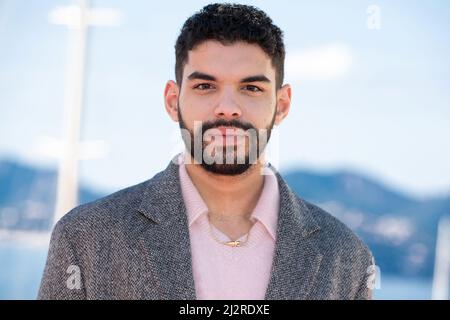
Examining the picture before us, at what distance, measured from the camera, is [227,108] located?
352 cm

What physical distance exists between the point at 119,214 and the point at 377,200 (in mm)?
45954

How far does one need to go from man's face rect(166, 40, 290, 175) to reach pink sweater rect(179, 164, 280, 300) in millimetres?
204

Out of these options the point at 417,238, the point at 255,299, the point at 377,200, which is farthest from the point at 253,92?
the point at 417,238

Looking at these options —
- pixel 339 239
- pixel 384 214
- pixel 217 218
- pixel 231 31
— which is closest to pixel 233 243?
pixel 217 218

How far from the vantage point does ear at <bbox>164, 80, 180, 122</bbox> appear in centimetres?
385

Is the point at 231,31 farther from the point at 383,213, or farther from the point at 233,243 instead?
the point at 383,213

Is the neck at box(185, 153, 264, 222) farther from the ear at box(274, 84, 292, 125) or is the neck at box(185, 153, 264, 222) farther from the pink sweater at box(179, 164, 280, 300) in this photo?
the ear at box(274, 84, 292, 125)

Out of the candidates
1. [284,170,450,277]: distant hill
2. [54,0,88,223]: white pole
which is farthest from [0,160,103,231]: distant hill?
[284,170,450,277]: distant hill

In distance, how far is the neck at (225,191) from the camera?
375 centimetres

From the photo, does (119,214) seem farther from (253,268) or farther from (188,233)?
(253,268)
